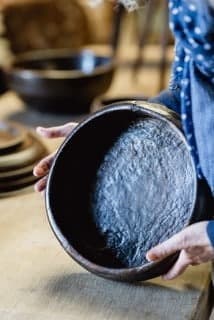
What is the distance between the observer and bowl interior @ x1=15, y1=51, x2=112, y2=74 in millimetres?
1946

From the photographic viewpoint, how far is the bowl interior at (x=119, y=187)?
952mm

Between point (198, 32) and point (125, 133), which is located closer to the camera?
point (198, 32)

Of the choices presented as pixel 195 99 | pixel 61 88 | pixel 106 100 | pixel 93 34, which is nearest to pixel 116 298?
pixel 195 99

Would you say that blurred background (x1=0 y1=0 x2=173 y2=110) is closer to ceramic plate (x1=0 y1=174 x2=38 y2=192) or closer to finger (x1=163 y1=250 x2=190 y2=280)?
ceramic plate (x1=0 y1=174 x2=38 y2=192)

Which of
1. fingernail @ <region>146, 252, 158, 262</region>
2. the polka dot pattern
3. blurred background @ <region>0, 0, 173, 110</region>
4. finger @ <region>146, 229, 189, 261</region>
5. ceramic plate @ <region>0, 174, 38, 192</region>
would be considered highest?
the polka dot pattern

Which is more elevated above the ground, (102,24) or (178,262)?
(178,262)

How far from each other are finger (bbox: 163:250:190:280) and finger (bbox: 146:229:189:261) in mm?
12

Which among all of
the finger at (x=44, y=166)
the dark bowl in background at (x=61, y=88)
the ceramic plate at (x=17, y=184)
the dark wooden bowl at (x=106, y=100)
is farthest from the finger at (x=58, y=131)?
the dark bowl in background at (x=61, y=88)

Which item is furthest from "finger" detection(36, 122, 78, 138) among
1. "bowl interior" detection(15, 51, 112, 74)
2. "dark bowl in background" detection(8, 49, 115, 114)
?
"bowl interior" detection(15, 51, 112, 74)

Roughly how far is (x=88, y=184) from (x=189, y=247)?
23 cm

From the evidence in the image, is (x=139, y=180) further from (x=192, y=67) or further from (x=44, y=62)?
(x=44, y=62)

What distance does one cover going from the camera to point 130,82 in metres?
2.23

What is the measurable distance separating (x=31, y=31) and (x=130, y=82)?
1.28 feet

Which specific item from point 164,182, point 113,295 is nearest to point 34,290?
point 113,295
